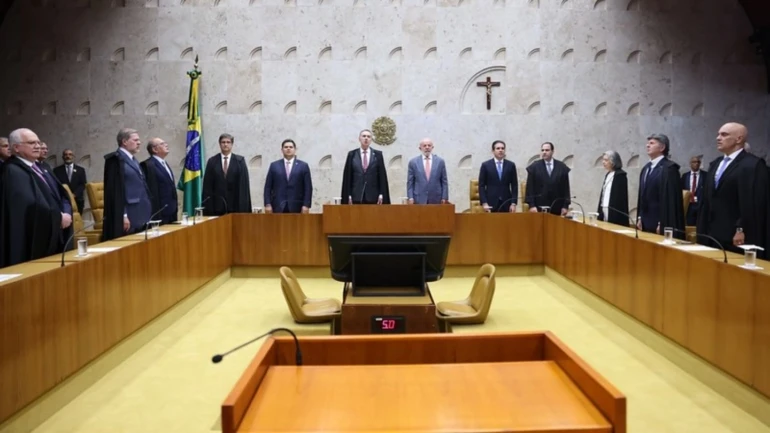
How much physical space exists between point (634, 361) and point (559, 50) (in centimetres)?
645

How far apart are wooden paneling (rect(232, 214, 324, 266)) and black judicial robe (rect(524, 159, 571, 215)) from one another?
2556mm

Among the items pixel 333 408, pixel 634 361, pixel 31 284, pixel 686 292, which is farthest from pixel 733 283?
pixel 31 284

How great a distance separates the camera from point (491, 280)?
4859 millimetres

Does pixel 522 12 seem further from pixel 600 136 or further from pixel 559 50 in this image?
pixel 600 136

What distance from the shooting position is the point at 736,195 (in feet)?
16.1

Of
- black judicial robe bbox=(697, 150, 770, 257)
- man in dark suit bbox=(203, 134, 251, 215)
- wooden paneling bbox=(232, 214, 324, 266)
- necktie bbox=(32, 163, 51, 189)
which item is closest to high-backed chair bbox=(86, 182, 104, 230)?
man in dark suit bbox=(203, 134, 251, 215)

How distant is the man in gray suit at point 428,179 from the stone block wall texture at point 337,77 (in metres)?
1.68

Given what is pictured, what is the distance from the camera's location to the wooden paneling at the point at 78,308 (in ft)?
10.0

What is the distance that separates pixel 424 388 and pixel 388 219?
4.93 meters

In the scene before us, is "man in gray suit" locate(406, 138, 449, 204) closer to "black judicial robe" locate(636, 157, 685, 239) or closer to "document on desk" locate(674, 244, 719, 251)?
"black judicial robe" locate(636, 157, 685, 239)

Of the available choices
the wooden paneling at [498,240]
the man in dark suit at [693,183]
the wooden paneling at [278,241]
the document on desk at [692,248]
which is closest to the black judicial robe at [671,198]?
→ the wooden paneling at [498,240]

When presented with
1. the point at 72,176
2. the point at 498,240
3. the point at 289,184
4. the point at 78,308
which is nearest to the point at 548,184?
the point at 498,240

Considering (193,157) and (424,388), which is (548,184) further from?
(424,388)

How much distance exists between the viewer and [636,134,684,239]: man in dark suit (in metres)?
6.05
